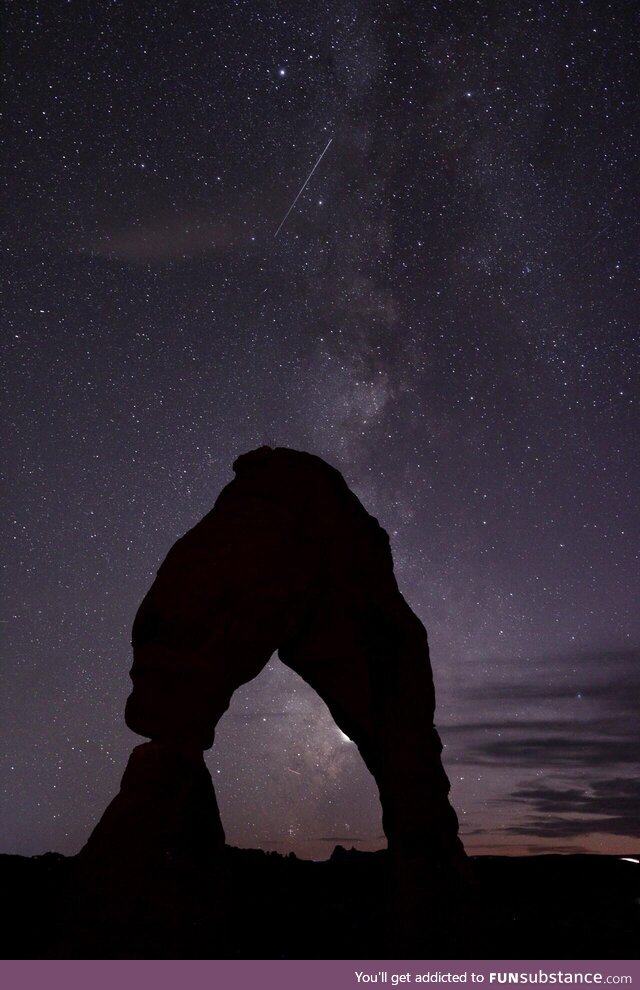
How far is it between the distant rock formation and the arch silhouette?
3cm

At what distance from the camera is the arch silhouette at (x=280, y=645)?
45.6 ft

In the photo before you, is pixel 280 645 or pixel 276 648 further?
pixel 280 645

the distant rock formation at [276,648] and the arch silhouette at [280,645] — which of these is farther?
the arch silhouette at [280,645]

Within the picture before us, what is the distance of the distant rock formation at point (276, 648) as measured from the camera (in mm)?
13692

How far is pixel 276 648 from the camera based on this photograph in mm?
16094

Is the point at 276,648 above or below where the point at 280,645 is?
below

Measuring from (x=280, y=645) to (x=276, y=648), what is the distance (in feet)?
1.20

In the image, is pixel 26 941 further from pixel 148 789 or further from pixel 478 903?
pixel 478 903

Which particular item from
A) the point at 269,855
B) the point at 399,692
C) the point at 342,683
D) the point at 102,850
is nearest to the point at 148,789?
the point at 102,850

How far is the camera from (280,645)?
16.5 metres

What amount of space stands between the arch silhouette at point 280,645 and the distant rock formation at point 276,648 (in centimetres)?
3

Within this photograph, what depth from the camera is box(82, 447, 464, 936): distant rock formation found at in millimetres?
13692

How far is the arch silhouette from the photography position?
13.9m

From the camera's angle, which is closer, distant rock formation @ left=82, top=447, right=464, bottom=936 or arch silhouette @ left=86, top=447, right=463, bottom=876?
distant rock formation @ left=82, top=447, right=464, bottom=936
